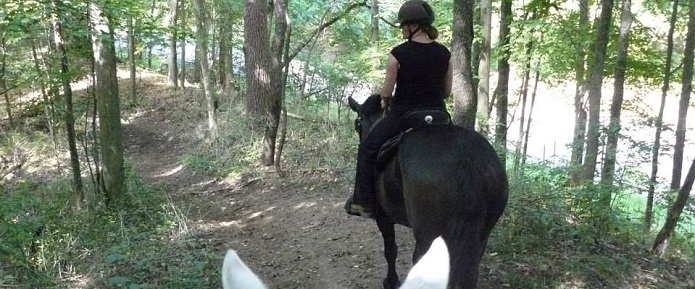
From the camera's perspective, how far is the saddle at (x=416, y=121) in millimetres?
4145

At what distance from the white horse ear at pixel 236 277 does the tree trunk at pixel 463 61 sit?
17.2ft

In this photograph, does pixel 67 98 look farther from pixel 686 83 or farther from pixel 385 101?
pixel 686 83

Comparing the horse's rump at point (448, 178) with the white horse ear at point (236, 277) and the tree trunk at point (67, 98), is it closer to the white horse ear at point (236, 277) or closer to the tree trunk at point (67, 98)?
the white horse ear at point (236, 277)

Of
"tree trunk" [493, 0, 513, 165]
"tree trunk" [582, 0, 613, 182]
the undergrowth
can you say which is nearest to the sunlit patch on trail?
the undergrowth

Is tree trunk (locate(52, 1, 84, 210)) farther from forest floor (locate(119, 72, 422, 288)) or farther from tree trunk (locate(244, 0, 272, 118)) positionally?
tree trunk (locate(244, 0, 272, 118))

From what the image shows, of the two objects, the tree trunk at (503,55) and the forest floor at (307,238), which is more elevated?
the tree trunk at (503,55)

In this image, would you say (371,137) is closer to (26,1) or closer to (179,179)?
(26,1)

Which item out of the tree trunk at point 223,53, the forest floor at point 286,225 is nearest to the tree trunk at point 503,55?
the forest floor at point 286,225

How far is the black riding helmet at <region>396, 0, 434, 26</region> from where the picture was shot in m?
4.16

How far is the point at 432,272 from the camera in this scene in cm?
156

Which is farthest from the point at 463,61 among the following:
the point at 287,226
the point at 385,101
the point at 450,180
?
the point at 287,226

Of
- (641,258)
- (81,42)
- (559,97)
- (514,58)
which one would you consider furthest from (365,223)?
(559,97)

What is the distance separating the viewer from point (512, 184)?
736 centimetres

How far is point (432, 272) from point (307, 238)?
6175mm
